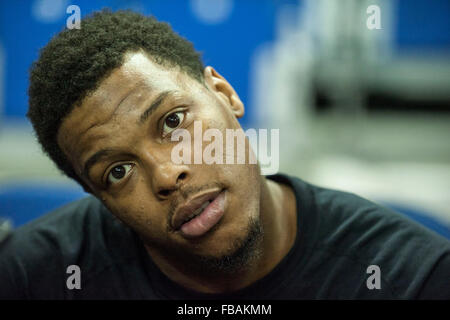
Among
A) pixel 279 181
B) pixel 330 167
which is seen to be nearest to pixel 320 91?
pixel 330 167

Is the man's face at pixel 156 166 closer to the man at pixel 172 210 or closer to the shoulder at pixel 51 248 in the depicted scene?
the man at pixel 172 210

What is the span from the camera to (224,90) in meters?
1.09

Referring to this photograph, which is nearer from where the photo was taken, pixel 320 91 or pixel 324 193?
pixel 324 193

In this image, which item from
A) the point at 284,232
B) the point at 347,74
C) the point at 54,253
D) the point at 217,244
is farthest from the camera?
the point at 347,74

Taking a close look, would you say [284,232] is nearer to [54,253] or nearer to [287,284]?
[287,284]

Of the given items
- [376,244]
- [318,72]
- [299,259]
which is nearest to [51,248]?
[299,259]

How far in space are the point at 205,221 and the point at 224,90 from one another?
364 millimetres

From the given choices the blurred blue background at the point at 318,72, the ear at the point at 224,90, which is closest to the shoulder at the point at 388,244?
the ear at the point at 224,90

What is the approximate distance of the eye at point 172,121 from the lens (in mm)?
888

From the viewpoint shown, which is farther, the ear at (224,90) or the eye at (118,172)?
the ear at (224,90)

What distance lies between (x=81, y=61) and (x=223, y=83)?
0.33m

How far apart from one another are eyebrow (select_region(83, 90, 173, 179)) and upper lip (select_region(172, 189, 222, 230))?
0.17 metres

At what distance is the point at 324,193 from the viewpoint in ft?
3.72

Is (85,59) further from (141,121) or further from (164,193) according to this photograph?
(164,193)
